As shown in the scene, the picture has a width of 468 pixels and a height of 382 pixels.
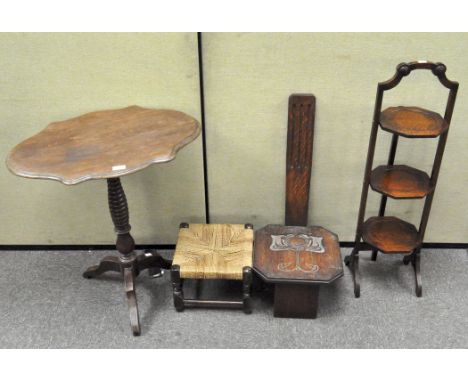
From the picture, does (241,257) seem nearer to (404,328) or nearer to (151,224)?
(151,224)

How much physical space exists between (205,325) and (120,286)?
0.54 meters

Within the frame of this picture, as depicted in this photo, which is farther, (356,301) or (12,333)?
(356,301)

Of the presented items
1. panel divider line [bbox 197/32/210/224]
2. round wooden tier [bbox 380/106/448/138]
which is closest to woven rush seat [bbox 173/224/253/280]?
panel divider line [bbox 197/32/210/224]

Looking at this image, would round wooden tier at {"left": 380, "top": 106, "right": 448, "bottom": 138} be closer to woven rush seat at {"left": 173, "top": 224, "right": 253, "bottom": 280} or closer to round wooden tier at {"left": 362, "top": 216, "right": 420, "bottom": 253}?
round wooden tier at {"left": 362, "top": 216, "right": 420, "bottom": 253}

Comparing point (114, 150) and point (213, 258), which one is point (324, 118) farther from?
point (114, 150)

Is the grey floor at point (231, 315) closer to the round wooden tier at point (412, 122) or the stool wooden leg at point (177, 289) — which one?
the stool wooden leg at point (177, 289)

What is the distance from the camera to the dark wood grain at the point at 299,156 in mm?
2195

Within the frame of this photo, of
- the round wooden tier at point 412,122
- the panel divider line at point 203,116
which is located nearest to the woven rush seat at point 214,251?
the panel divider line at point 203,116

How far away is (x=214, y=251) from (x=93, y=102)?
936mm

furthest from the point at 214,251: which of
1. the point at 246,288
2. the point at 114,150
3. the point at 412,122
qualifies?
the point at 412,122

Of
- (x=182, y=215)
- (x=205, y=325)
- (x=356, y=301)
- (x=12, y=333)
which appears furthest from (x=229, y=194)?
(x=12, y=333)

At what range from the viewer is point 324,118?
226 centimetres

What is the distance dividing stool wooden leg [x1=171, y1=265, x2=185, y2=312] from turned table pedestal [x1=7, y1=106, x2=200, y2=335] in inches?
7.8

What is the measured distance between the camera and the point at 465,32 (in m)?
2.03
